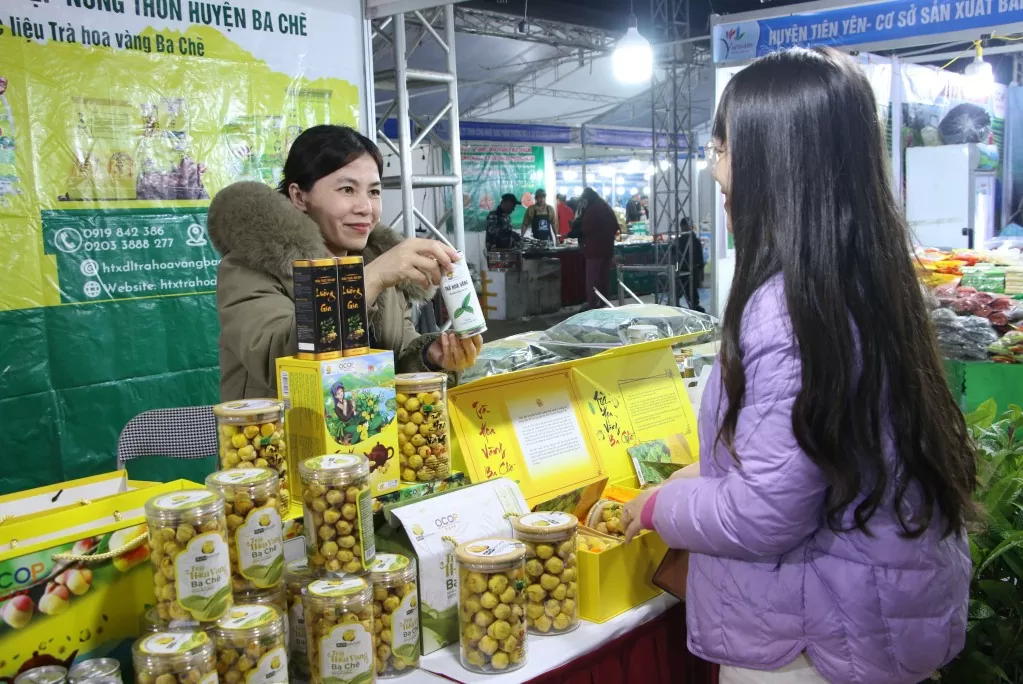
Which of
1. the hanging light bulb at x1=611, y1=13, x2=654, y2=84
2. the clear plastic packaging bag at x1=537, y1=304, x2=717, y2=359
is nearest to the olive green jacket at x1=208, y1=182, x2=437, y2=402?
the clear plastic packaging bag at x1=537, y1=304, x2=717, y2=359

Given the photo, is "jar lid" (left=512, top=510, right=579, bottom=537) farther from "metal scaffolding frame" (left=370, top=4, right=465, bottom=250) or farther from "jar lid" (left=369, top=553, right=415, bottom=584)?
"metal scaffolding frame" (left=370, top=4, right=465, bottom=250)

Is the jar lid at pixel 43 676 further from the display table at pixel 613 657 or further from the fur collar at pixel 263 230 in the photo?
the fur collar at pixel 263 230

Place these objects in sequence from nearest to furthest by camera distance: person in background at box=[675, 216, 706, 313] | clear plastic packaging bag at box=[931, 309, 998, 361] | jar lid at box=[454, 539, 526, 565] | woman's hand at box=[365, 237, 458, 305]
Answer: jar lid at box=[454, 539, 526, 565] < woman's hand at box=[365, 237, 458, 305] < clear plastic packaging bag at box=[931, 309, 998, 361] < person in background at box=[675, 216, 706, 313]

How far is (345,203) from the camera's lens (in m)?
2.10

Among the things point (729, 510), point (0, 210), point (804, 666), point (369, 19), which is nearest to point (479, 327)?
point (729, 510)

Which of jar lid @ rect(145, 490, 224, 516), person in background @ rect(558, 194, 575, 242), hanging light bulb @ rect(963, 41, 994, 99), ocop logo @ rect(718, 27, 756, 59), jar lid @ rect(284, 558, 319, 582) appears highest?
hanging light bulb @ rect(963, 41, 994, 99)

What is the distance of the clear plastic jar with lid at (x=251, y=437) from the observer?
4.79 feet

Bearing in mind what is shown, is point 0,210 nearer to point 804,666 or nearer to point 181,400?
point 181,400

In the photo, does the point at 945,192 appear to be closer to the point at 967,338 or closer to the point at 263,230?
the point at 967,338

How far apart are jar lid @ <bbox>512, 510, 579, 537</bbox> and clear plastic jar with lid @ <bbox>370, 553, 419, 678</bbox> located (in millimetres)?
218

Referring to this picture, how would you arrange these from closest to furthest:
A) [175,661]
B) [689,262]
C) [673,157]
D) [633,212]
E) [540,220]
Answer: [175,661] < [689,262] < [673,157] < [540,220] < [633,212]

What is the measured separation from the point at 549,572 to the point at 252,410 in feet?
1.90

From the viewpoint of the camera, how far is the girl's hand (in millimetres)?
1468

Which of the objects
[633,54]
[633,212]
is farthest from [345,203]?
[633,212]
